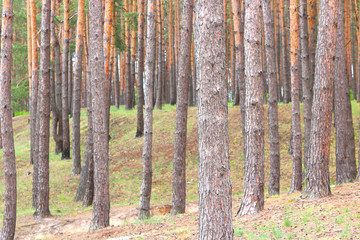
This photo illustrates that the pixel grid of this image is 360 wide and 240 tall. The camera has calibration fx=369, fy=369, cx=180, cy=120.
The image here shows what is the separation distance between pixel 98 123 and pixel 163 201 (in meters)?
4.75

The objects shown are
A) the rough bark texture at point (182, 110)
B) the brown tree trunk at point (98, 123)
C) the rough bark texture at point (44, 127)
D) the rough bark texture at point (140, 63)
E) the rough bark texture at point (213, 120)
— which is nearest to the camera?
the rough bark texture at point (213, 120)

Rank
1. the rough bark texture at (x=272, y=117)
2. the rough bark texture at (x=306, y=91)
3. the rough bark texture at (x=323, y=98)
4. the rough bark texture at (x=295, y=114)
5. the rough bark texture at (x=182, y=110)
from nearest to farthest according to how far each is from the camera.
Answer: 1. the rough bark texture at (x=323, y=98)
2. the rough bark texture at (x=182, y=110)
3. the rough bark texture at (x=272, y=117)
4. the rough bark texture at (x=295, y=114)
5. the rough bark texture at (x=306, y=91)

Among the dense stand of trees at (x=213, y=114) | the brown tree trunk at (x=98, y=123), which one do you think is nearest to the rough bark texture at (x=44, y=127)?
the dense stand of trees at (x=213, y=114)

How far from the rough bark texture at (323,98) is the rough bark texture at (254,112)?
1.08 meters

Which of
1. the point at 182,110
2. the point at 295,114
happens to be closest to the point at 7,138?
the point at 182,110

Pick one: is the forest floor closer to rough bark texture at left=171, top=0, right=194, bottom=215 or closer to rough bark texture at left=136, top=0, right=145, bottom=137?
rough bark texture at left=171, top=0, right=194, bottom=215

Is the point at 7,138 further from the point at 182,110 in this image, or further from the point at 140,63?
the point at 140,63

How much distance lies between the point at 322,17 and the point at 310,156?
2771mm

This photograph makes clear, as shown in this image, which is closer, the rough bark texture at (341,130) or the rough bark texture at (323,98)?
the rough bark texture at (323,98)

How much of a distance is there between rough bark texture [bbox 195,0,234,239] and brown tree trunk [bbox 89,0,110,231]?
464cm

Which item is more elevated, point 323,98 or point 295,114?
point 323,98

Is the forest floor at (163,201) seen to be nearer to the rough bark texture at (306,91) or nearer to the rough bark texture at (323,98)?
the rough bark texture at (323,98)

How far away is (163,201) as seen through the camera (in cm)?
1209

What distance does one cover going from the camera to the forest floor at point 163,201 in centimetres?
592
